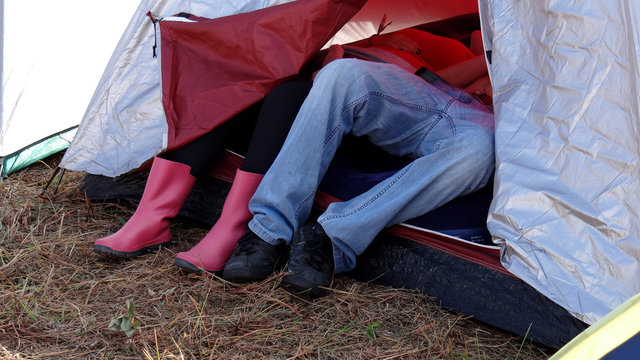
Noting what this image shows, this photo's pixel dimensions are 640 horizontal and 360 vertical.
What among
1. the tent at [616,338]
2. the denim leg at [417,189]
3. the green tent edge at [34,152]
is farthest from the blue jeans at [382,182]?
the green tent edge at [34,152]

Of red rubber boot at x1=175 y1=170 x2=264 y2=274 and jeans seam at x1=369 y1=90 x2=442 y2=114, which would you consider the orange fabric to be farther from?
red rubber boot at x1=175 y1=170 x2=264 y2=274

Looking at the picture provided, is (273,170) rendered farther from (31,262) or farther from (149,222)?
(31,262)

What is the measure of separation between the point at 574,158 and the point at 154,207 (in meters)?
0.98

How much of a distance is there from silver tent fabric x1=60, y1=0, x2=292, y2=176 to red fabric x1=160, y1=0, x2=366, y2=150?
216 mm

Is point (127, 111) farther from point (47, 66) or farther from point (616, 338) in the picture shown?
point (616, 338)

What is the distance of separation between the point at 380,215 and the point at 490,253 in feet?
0.82

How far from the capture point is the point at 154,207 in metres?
1.76

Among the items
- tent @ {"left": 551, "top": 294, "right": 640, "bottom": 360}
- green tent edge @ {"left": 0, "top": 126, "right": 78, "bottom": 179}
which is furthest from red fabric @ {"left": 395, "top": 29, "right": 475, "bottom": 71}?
tent @ {"left": 551, "top": 294, "right": 640, "bottom": 360}

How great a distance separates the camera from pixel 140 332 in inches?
56.1

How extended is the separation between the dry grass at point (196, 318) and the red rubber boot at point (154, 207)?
0.17 ft

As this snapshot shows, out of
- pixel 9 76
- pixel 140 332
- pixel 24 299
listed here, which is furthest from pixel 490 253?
pixel 9 76

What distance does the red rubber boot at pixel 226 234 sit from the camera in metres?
1.66

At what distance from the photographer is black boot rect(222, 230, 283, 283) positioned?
160cm

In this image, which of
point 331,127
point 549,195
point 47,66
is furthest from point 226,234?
point 47,66
